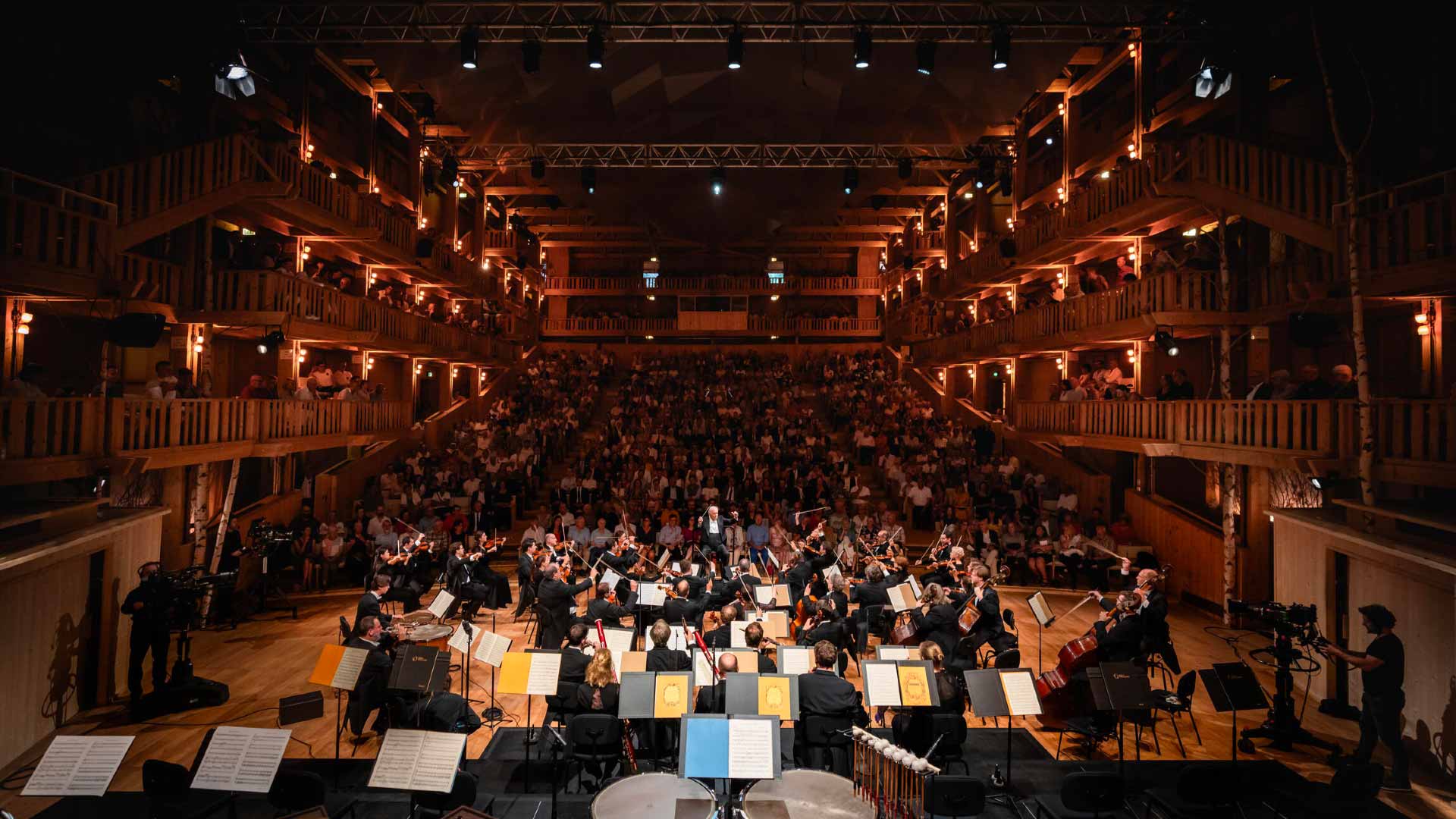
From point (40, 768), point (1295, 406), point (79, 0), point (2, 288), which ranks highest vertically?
point (79, 0)

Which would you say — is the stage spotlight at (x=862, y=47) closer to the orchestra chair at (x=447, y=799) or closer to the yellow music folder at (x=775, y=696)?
the yellow music folder at (x=775, y=696)

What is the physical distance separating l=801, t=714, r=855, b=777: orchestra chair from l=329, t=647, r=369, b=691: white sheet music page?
370 centimetres

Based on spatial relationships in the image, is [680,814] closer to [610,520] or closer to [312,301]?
[610,520]

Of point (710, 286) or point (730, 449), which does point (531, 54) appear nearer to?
point (730, 449)

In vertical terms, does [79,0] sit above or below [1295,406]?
above

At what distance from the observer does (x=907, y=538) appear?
15086 mm

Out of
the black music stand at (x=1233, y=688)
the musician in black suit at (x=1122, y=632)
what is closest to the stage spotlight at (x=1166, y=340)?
the musician in black suit at (x=1122, y=632)

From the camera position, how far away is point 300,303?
12.8m

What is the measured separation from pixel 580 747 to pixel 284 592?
350 inches

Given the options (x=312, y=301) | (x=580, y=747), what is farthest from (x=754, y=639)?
(x=312, y=301)

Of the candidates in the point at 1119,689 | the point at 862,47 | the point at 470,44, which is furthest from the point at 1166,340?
the point at 470,44

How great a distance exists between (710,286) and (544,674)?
92.3 ft

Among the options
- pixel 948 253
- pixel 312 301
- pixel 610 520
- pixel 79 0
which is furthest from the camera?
pixel 948 253

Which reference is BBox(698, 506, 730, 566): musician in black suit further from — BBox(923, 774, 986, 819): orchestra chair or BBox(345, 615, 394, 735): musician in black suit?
BBox(923, 774, 986, 819): orchestra chair
